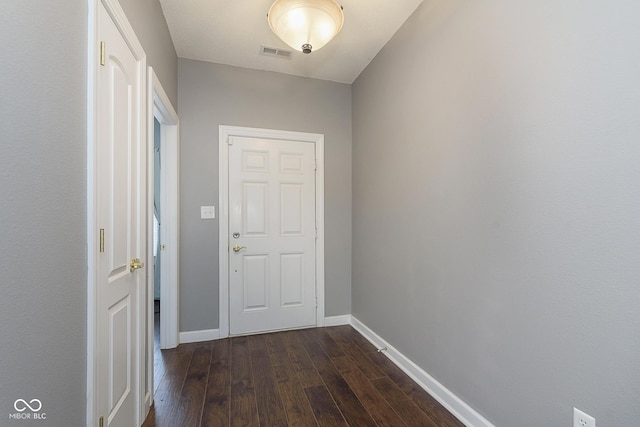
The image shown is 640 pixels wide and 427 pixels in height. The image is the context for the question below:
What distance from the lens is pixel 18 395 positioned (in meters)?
0.71

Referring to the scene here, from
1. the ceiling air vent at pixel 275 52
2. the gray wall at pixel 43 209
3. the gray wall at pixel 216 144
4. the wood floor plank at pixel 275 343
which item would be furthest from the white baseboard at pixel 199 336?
the ceiling air vent at pixel 275 52

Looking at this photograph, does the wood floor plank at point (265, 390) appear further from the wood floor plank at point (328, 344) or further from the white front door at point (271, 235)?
the wood floor plank at point (328, 344)

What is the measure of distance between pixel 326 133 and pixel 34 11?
257 cm

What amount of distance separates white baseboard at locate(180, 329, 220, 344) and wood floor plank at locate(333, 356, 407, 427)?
4.05 ft

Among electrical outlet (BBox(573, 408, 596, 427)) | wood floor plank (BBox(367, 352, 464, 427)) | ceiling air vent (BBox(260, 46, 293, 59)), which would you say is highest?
ceiling air vent (BBox(260, 46, 293, 59))

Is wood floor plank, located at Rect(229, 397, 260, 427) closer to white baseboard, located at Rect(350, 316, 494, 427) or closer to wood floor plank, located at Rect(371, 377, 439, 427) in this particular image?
wood floor plank, located at Rect(371, 377, 439, 427)

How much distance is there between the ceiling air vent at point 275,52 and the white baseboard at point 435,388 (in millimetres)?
2816

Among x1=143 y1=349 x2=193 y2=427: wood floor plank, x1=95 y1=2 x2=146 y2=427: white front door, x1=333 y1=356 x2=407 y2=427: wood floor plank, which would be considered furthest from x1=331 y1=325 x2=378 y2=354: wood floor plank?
x1=95 y1=2 x2=146 y2=427: white front door

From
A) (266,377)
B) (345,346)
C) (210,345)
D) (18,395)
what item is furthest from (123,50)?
(345,346)

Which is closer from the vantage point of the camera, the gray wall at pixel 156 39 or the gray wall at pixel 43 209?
the gray wall at pixel 43 209

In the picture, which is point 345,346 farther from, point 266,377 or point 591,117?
point 591,117

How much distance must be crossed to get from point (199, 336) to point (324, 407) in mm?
1534

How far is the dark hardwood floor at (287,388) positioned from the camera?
1.68 metres

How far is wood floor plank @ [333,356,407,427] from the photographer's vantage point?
1.67m
